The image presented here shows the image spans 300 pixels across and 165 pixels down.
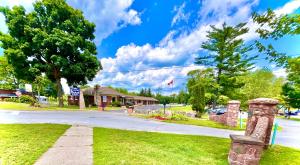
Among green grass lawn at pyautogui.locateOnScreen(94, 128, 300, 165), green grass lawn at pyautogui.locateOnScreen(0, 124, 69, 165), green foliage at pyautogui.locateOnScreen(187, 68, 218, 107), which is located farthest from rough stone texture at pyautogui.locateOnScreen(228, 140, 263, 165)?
green foliage at pyautogui.locateOnScreen(187, 68, 218, 107)

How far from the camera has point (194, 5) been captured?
13.8m

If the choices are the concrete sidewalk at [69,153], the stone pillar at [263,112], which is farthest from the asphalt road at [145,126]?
the concrete sidewalk at [69,153]

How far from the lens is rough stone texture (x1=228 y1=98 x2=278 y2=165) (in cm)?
413

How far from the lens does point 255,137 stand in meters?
4.79

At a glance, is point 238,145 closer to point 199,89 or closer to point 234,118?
point 234,118

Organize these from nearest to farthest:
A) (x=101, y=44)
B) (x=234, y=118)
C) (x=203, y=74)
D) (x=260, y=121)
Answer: (x=260, y=121), (x=234, y=118), (x=203, y=74), (x=101, y=44)

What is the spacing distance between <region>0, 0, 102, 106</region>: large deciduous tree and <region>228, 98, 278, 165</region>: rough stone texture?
22575 mm

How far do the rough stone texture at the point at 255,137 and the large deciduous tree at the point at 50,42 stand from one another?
22.6 meters

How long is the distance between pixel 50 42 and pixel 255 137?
2408cm

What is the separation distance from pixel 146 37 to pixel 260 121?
65.7 ft

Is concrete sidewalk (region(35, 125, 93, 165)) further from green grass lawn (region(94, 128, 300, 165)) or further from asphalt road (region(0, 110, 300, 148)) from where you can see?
asphalt road (region(0, 110, 300, 148))

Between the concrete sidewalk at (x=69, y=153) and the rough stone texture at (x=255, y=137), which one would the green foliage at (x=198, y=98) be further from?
the concrete sidewalk at (x=69, y=153)

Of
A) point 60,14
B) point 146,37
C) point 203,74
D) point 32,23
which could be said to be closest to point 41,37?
point 32,23

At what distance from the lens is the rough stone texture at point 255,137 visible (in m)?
4.13
